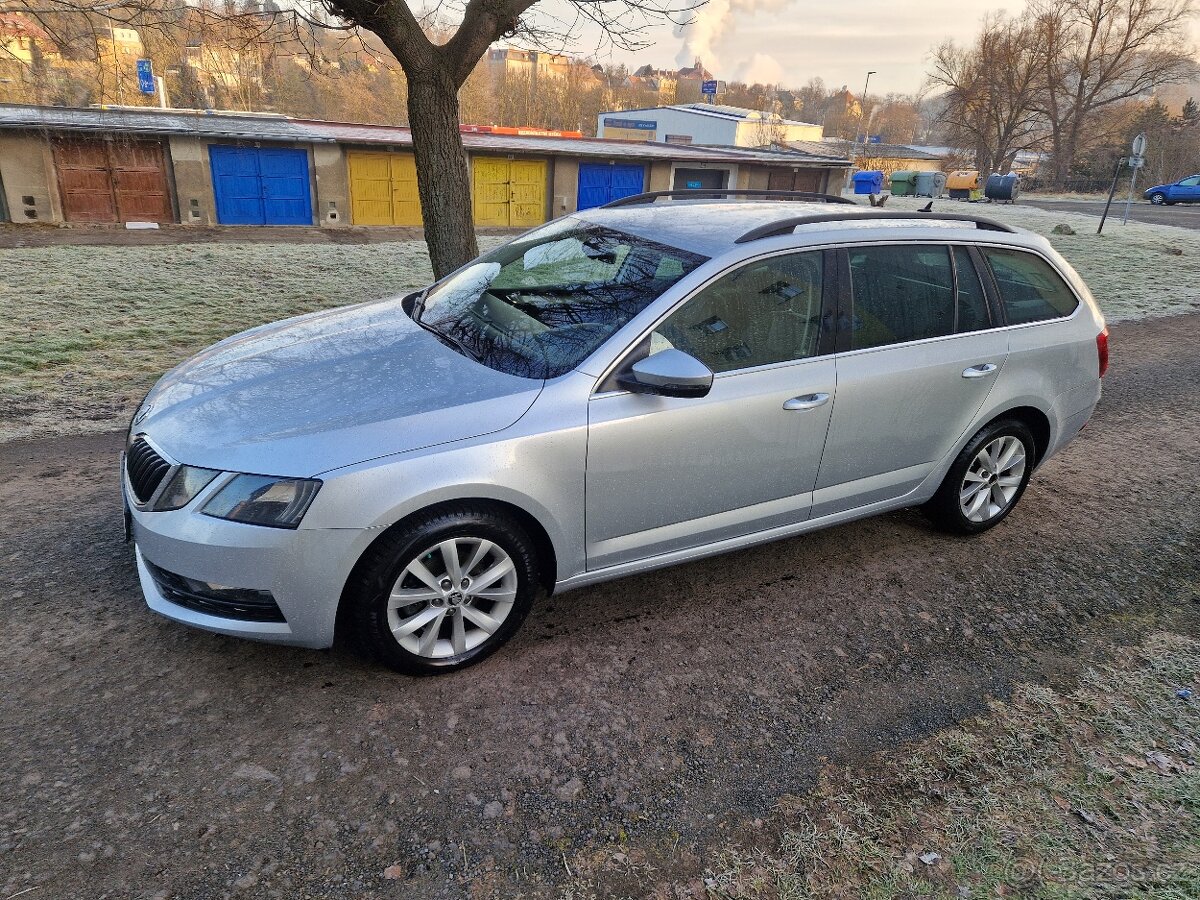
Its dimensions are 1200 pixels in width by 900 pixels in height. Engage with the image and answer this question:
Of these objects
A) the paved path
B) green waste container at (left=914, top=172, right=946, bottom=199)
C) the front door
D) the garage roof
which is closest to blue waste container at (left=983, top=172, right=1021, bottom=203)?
the paved path

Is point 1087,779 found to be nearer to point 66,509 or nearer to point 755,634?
point 755,634

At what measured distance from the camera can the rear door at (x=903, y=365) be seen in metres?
3.56

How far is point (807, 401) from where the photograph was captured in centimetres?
340

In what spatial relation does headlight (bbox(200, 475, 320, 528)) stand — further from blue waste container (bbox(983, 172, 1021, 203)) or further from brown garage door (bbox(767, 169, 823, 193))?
blue waste container (bbox(983, 172, 1021, 203))

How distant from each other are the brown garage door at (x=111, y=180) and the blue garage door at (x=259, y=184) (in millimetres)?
1544

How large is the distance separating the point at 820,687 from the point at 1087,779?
93 centimetres

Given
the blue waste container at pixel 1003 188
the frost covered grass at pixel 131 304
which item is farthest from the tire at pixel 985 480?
the blue waste container at pixel 1003 188

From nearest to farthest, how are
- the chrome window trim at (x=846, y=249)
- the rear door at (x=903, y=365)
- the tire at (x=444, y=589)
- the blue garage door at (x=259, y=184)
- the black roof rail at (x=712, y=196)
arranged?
the tire at (x=444, y=589)
the chrome window trim at (x=846, y=249)
the rear door at (x=903, y=365)
the black roof rail at (x=712, y=196)
the blue garage door at (x=259, y=184)

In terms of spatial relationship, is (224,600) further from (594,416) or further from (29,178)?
(29,178)

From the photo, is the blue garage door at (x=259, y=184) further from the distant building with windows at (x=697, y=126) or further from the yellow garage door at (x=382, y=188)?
the distant building with windows at (x=697, y=126)

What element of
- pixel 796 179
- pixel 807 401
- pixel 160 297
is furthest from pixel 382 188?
pixel 807 401

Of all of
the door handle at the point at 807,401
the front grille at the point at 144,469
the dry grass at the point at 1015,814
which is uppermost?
the door handle at the point at 807,401

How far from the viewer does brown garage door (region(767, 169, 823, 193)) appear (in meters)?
33.2

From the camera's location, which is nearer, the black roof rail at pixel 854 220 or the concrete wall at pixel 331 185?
the black roof rail at pixel 854 220
